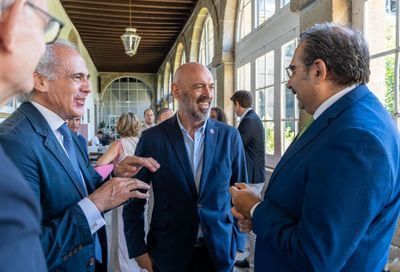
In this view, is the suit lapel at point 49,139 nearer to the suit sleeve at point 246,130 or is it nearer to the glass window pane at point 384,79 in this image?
the glass window pane at point 384,79

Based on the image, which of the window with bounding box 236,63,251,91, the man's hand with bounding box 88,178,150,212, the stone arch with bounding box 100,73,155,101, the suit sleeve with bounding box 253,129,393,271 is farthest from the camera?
the stone arch with bounding box 100,73,155,101

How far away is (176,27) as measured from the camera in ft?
36.3

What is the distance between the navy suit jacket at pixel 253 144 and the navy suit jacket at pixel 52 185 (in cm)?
268

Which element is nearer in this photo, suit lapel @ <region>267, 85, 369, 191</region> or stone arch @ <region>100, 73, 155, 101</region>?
suit lapel @ <region>267, 85, 369, 191</region>

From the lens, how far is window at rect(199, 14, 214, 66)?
880cm

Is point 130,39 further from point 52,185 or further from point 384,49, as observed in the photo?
point 52,185

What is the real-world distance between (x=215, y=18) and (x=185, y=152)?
5965mm

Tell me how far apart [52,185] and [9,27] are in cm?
84

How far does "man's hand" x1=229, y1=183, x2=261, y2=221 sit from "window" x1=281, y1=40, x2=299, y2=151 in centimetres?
296

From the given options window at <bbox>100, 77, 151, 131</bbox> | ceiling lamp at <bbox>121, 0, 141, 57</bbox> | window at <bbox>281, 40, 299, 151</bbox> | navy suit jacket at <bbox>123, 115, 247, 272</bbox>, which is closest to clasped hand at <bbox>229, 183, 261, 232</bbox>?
navy suit jacket at <bbox>123, 115, 247, 272</bbox>

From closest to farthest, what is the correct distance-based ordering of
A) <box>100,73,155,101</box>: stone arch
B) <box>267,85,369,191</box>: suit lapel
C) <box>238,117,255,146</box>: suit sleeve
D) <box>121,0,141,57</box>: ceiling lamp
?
1. <box>267,85,369,191</box>: suit lapel
2. <box>238,117,255,146</box>: suit sleeve
3. <box>121,0,141,57</box>: ceiling lamp
4. <box>100,73,155,101</box>: stone arch

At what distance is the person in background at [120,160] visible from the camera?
11.6 feet

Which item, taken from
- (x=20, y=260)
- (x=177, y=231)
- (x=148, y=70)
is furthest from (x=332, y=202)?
(x=148, y=70)

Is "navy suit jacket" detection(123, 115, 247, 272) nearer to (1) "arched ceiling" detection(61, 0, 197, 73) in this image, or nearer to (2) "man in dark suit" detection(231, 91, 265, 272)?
(2) "man in dark suit" detection(231, 91, 265, 272)
